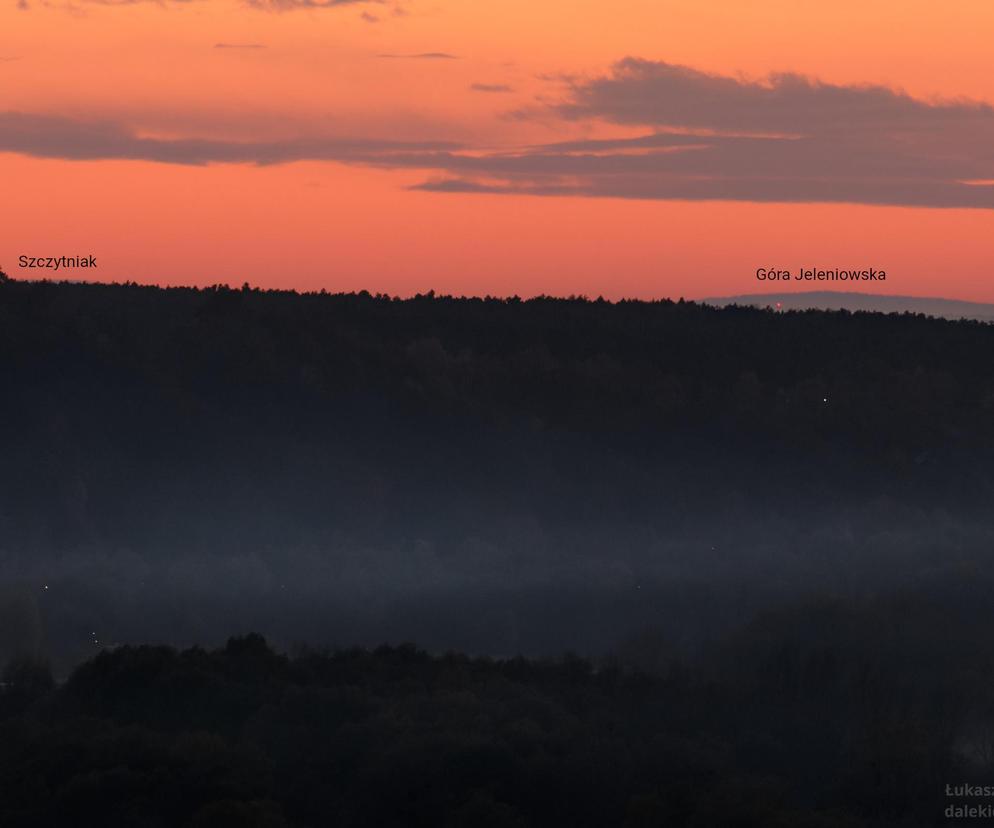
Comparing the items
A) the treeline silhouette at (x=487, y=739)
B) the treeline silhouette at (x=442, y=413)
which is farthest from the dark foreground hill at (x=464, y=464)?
the treeline silhouette at (x=487, y=739)

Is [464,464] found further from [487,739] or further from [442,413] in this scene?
[487,739]

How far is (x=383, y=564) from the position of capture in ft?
332

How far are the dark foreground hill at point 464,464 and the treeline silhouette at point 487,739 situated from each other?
11.1m

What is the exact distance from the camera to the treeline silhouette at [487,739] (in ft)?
151

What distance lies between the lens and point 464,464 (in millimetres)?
120438

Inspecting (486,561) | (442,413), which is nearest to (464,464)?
(442,413)

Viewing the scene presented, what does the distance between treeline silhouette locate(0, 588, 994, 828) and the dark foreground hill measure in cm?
1114

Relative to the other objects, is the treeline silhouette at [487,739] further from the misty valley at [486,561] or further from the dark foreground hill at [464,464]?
the dark foreground hill at [464,464]

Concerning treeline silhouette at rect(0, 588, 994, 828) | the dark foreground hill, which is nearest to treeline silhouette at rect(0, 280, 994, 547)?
the dark foreground hill

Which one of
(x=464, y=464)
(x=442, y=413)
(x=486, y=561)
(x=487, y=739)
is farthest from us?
(x=442, y=413)

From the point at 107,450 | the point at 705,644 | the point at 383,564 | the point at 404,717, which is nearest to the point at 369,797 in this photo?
the point at 404,717

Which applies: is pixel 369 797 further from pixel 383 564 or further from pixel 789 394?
pixel 789 394

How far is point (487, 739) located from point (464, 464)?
70111 millimetres

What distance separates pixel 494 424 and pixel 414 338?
9783mm
